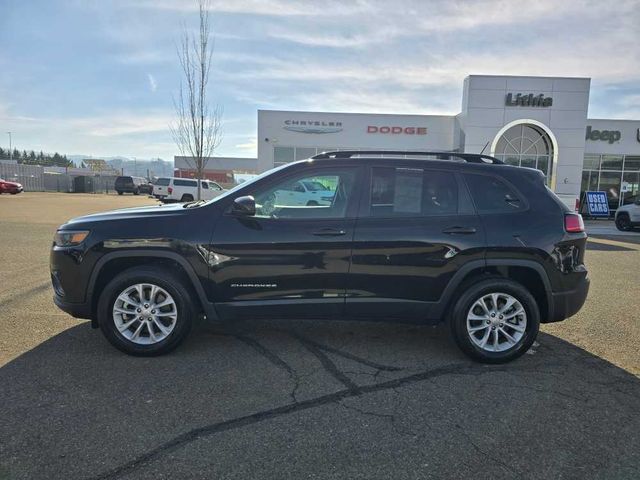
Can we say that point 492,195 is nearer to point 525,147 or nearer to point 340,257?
point 340,257

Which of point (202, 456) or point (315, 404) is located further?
point (315, 404)

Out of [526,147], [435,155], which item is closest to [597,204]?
[526,147]

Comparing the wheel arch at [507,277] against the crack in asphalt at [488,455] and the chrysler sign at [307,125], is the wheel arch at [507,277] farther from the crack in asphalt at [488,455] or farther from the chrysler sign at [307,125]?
the chrysler sign at [307,125]

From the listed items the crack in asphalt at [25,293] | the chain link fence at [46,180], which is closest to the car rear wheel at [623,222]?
the crack in asphalt at [25,293]

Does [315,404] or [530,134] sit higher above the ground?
[530,134]

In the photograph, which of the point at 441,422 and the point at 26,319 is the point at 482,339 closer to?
the point at 441,422

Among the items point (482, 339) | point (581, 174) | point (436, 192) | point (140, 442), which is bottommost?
point (140, 442)

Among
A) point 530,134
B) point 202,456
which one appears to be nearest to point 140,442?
point 202,456

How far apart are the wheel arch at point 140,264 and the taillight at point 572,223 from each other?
3.29m

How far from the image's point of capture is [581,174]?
23312 millimetres

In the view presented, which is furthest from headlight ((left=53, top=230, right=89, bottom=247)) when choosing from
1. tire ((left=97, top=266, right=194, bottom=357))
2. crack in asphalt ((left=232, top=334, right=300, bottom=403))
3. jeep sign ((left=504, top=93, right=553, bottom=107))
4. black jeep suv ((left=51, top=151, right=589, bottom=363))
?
jeep sign ((left=504, top=93, right=553, bottom=107))

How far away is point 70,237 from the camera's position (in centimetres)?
Answer: 417

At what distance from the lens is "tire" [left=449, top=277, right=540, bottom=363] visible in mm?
4176

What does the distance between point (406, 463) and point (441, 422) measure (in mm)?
564
